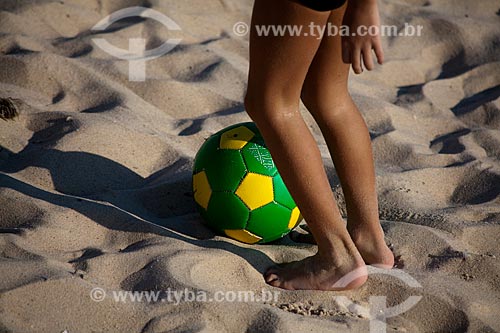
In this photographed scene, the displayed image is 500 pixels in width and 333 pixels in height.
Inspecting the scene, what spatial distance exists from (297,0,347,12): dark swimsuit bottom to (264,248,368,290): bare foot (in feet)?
3.19

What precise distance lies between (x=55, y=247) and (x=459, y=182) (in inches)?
83.0

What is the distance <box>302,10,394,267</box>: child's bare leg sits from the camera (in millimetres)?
2857

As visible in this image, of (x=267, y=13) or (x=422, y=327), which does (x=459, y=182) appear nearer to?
(x=422, y=327)

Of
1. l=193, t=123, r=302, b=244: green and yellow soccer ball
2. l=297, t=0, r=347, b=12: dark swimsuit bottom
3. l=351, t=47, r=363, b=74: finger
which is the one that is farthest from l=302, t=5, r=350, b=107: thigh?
l=193, t=123, r=302, b=244: green and yellow soccer ball

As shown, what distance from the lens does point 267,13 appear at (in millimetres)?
2561

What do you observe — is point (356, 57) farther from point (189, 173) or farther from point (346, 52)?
point (189, 173)

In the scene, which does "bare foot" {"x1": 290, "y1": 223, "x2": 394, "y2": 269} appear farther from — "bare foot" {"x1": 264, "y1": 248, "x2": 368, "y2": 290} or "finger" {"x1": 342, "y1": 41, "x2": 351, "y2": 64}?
"finger" {"x1": 342, "y1": 41, "x2": 351, "y2": 64}

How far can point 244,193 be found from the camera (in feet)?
10.2

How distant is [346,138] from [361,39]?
0.43 metres

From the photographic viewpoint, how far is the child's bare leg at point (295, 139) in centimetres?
257

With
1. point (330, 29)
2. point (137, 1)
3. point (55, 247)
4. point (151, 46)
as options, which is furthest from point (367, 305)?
point (137, 1)

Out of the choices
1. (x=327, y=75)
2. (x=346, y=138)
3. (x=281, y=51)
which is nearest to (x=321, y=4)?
(x=281, y=51)

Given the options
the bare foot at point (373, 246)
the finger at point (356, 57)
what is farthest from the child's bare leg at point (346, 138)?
the finger at point (356, 57)

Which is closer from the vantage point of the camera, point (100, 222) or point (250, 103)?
point (250, 103)
